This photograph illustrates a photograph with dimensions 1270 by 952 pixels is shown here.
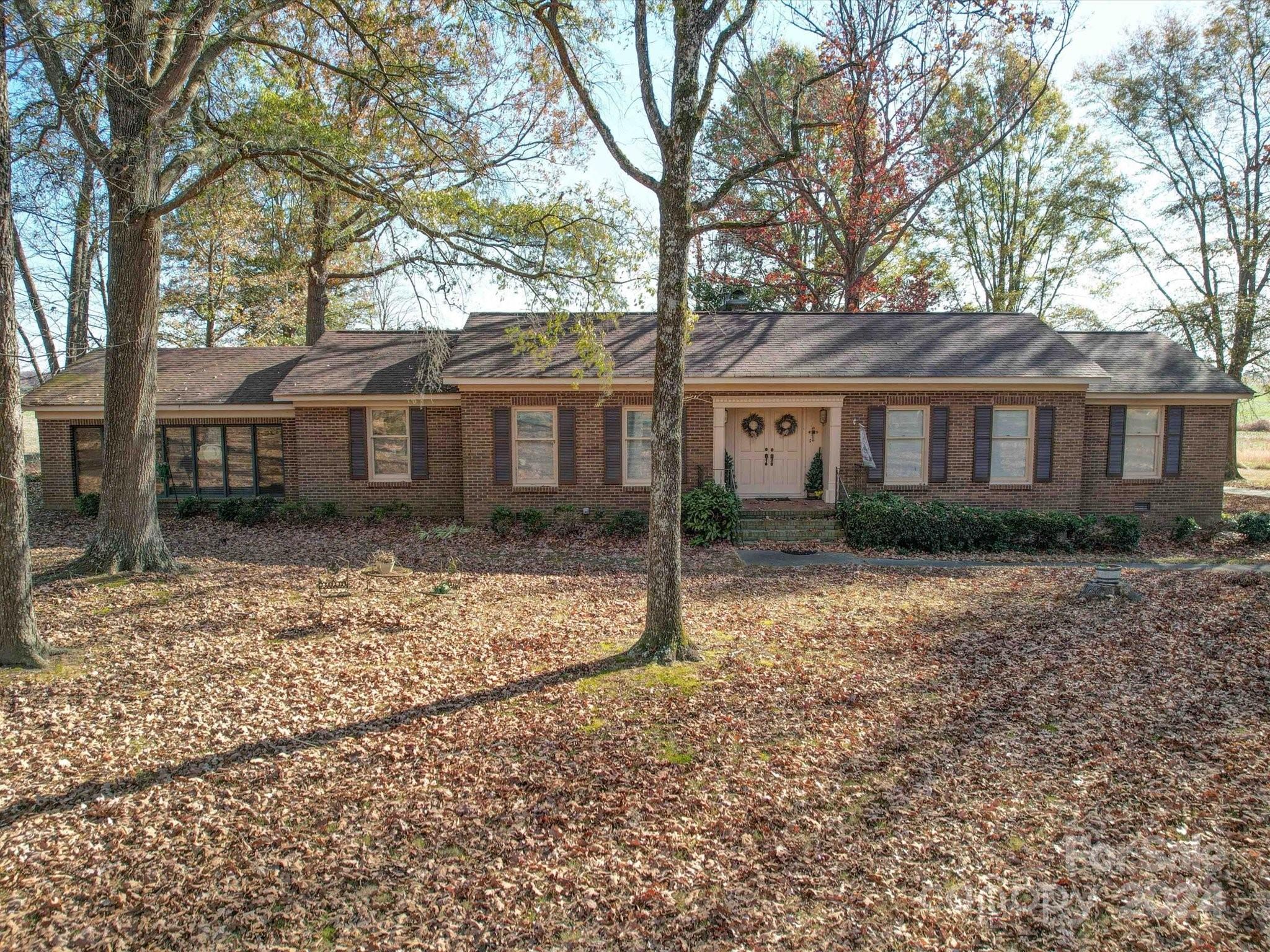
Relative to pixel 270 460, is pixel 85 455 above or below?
above

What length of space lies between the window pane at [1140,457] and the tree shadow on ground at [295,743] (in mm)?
13338

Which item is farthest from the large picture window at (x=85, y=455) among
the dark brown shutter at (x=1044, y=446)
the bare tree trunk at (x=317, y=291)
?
the dark brown shutter at (x=1044, y=446)

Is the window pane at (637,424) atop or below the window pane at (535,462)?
atop

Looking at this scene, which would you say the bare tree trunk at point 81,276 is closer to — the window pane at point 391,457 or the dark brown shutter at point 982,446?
the window pane at point 391,457

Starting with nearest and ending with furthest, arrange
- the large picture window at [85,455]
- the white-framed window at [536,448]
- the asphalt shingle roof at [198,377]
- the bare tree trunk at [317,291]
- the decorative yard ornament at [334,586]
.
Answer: the decorative yard ornament at [334,586] → the white-framed window at [536,448] → the asphalt shingle roof at [198,377] → the large picture window at [85,455] → the bare tree trunk at [317,291]

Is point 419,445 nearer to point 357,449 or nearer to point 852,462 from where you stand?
point 357,449

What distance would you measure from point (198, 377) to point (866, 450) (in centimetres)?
1499

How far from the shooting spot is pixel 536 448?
556 inches

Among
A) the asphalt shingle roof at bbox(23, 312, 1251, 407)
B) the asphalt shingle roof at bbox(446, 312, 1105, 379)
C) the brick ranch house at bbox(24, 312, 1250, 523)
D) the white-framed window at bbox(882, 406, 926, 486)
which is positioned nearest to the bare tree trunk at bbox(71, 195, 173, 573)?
the asphalt shingle roof at bbox(23, 312, 1251, 407)

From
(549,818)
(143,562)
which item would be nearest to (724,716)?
(549,818)

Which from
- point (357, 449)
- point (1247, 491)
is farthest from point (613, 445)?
point (1247, 491)

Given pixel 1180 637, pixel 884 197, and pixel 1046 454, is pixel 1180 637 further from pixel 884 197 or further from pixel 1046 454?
pixel 884 197

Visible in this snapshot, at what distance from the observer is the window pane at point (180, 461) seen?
50.9 feet

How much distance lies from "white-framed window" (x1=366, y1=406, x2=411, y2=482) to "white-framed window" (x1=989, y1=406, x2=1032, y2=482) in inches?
471
